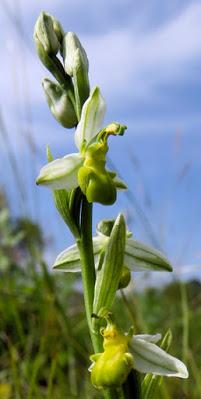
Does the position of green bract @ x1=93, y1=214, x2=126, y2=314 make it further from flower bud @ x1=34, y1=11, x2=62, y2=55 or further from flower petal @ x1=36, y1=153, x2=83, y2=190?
flower bud @ x1=34, y1=11, x2=62, y2=55

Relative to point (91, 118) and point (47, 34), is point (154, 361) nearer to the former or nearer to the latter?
point (91, 118)

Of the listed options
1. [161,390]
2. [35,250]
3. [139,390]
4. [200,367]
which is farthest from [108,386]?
[200,367]

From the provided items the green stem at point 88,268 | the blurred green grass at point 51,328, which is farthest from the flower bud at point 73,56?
the blurred green grass at point 51,328

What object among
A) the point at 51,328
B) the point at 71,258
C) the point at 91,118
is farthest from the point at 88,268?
the point at 51,328

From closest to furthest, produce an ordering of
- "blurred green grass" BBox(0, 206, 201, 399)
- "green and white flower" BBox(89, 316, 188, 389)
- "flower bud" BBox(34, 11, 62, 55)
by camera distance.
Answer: "green and white flower" BBox(89, 316, 188, 389), "flower bud" BBox(34, 11, 62, 55), "blurred green grass" BBox(0, 206, 201, 399)

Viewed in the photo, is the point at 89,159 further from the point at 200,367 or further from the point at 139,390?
the point at 200,367

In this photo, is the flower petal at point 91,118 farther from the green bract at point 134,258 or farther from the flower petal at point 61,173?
the green bract at point 134,258

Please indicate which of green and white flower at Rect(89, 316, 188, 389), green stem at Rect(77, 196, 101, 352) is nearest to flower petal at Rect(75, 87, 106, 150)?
green stem at Rect(77, 196, 101, 352)
